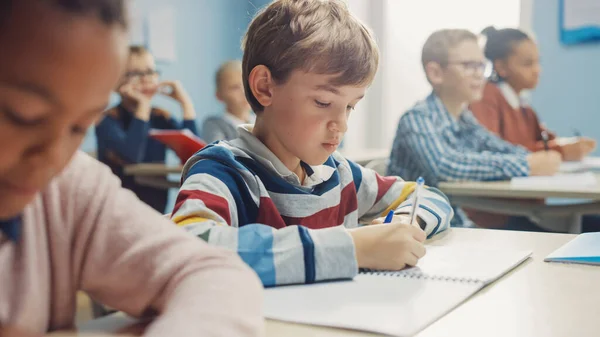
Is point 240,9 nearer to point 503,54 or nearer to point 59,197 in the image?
point 503,54

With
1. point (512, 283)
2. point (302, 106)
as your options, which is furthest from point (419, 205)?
point (512, 283)

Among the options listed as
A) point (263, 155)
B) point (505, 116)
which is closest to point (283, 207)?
point (263, 155)

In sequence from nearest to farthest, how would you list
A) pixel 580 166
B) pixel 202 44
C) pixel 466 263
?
pixel 466 263 → pixel 580 166 → pixel 202 44

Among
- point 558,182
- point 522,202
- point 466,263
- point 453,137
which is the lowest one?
point 522,202

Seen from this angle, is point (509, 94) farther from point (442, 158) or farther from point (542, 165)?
point (442, 158)

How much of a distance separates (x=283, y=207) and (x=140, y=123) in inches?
98.8

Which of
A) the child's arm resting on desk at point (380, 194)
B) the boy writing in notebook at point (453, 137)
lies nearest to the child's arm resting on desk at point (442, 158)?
the boy writing in notebook at point (453, 137)

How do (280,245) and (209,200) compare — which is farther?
(209,200)

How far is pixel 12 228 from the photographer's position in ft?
1.71

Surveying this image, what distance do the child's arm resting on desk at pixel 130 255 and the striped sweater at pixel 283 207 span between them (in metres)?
0.21

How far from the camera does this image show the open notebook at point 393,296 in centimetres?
62

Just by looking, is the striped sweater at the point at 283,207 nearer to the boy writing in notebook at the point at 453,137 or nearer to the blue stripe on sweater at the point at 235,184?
the blue stripe on sweater at the point at 235,184

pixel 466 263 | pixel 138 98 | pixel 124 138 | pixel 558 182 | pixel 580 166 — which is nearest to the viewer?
pixel 466 263

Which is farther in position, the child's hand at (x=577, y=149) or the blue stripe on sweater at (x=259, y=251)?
the child's hand at (x=577, y=149)
